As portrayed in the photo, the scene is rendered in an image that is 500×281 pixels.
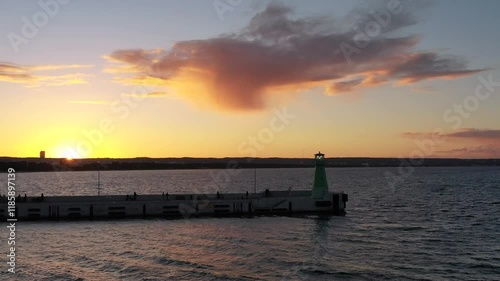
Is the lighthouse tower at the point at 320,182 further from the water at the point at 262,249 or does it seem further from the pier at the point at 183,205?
the water at the point at 262,249

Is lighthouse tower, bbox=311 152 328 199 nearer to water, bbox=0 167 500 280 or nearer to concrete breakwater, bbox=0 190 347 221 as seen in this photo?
concrete breakwater, bbox=0 190 347 221

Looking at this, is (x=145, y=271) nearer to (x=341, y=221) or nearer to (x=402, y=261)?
(x=402, y=261)

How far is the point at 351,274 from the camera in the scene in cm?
3500

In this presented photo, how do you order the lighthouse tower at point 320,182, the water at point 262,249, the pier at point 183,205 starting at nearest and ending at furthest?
the water at point 262,249
the pier at point 183,205
the lighthouse tower at point 320,182

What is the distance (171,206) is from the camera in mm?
67750

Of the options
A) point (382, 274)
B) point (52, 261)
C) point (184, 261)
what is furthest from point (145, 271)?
point (382, 274)

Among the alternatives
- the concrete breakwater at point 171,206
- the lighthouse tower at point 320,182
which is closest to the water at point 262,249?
the concrete breakwater at point 171,206

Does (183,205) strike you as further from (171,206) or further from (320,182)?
(320,182)

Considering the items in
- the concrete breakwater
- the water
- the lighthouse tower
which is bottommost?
the water

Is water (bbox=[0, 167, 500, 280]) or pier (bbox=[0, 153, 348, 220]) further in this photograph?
pier (bbox=[0, 153, 348, 220])

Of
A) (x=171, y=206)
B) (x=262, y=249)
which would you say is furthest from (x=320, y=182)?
(x=262, y=249)

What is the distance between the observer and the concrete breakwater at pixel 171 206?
212 feet

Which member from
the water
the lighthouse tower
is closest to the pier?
the lighthouse tower

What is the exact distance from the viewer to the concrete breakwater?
64.5 m
